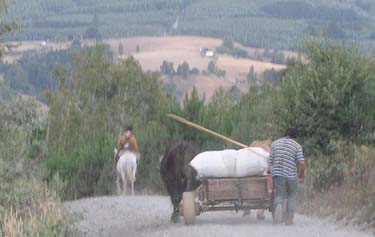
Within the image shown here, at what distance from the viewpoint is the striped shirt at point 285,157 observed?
19328mm

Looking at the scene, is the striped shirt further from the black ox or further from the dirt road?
the black ox

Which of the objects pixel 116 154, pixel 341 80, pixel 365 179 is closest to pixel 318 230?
pixel 365 179

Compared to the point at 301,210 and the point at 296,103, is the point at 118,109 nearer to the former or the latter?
the point at 296,103

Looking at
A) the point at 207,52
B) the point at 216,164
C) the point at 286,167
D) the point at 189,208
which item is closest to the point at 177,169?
the point at 189,208

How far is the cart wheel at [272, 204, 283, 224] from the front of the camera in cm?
2025

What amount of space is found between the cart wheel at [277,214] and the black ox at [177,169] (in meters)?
1.83

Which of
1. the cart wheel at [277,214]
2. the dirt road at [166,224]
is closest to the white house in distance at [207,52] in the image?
the dirt road at [166,224]

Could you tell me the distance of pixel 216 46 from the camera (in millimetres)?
135750

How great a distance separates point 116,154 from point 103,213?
24.6 ft

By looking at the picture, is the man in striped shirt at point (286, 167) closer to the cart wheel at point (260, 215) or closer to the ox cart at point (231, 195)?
the ox cart at point (231, 195)

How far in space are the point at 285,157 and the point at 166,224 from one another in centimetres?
356

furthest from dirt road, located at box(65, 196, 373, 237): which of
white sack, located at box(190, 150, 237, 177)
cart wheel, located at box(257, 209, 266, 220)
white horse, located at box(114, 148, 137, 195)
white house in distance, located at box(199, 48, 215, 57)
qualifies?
white house in distance, located at box(199, 48, 215, 57)

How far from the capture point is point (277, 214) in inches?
809

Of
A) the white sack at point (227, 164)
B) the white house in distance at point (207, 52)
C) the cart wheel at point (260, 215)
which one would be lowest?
the cart wheel at point (260, 215)
